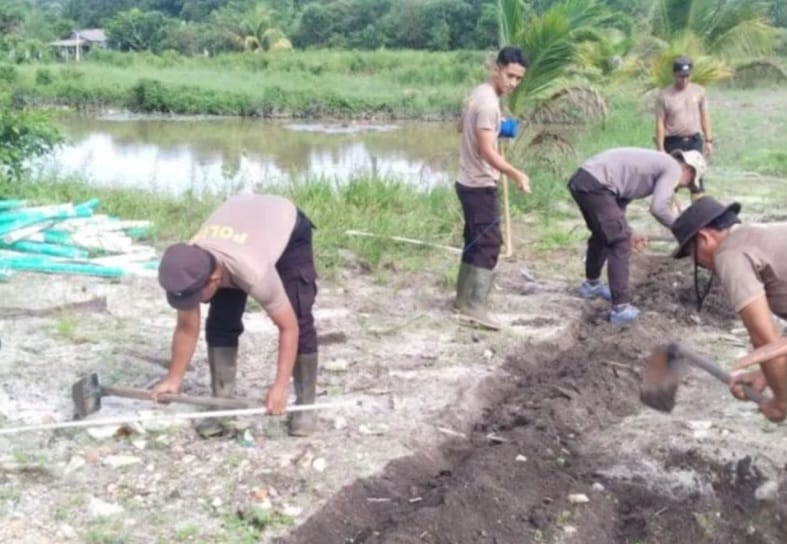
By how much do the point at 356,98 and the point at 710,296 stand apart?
28801mm

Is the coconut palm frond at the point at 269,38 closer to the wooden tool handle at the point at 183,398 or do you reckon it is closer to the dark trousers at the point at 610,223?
the dark trousers at the point at 610,223

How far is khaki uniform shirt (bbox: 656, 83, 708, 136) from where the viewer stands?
33.2 feet

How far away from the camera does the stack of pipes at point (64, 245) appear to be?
7723 mm

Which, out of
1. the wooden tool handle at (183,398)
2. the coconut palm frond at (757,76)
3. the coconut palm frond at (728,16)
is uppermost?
the coconut palm frond at (728,16)

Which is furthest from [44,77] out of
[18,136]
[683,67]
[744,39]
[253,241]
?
[253,241]

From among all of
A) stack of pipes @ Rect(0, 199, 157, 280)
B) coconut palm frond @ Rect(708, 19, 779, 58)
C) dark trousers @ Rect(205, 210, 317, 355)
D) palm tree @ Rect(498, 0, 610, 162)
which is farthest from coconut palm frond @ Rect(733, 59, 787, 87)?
dark trousers @ Rect(205, 210, 317, 355)

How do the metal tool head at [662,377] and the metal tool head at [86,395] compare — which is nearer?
the metal tool head at [662,377]

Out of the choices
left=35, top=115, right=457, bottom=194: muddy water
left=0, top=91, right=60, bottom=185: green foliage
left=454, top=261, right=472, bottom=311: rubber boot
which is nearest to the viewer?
left=454, top=261, right=472, bottom=311: rubber boot

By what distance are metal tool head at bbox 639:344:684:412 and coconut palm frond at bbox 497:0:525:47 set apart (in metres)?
7.07

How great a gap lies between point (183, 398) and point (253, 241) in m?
0.75

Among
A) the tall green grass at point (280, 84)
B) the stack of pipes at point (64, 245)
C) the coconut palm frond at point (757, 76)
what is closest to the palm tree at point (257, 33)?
the tall green grass at point (280, 84)

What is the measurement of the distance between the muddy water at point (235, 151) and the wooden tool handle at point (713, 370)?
23.8ft

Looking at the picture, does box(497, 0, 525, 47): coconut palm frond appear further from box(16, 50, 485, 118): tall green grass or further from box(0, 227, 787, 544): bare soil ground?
box(16, 50, 485, 118): tall green grass

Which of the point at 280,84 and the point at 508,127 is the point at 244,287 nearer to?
the point at 508,127
